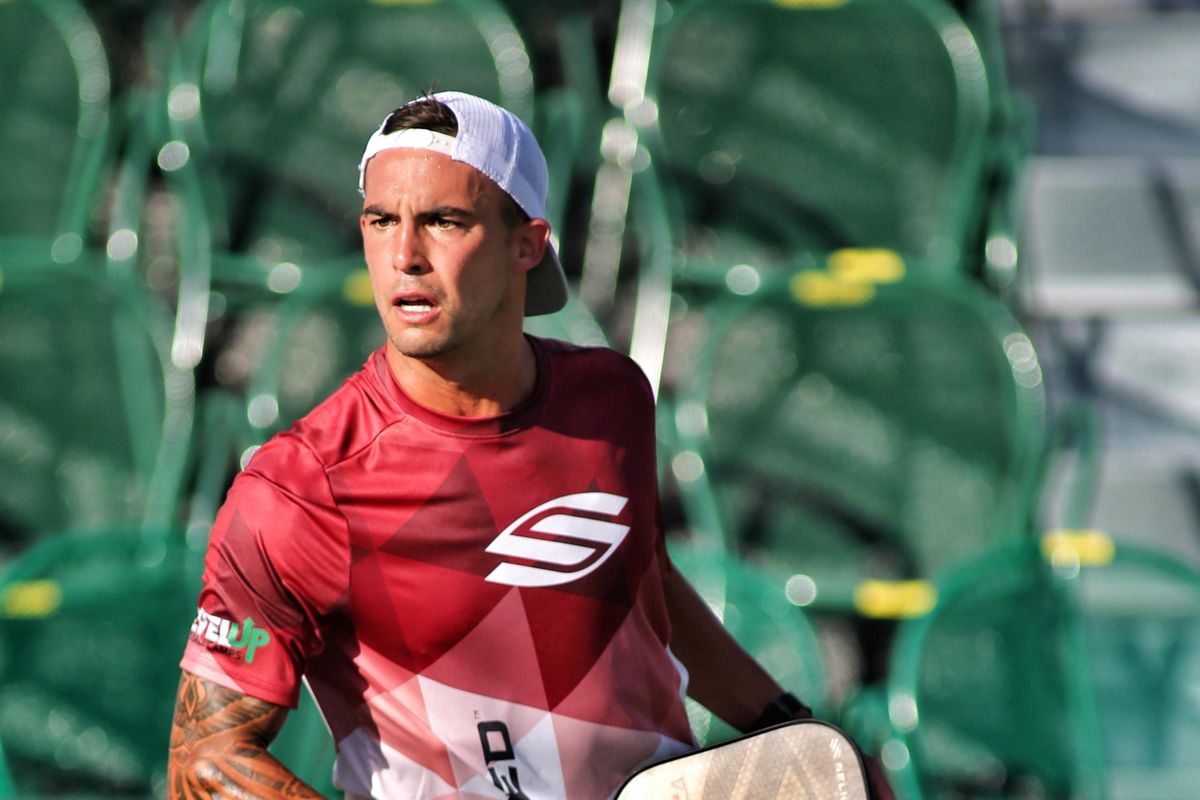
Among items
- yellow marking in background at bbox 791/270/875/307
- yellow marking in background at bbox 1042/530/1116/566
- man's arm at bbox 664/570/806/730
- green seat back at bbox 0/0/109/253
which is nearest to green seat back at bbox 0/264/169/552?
green seat back at bbox 0/0/109/253

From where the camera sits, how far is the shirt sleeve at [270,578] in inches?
56.1

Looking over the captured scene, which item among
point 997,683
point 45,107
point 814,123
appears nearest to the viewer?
point 997,683

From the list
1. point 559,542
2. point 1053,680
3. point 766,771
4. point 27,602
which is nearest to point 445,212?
point 559,542

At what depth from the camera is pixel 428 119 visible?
1487mm

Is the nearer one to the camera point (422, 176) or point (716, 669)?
point (422, 176)

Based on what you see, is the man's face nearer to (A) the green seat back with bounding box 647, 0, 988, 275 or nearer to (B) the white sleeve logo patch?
(B) the white sleeve logo patch

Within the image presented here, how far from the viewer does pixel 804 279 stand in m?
3.54

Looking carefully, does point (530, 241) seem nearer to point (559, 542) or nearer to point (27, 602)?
point (559, 542)

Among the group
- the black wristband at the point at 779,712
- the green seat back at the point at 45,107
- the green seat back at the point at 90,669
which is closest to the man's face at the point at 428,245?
the black wristband at the point at 779,712

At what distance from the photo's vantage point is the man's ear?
61.1 inches

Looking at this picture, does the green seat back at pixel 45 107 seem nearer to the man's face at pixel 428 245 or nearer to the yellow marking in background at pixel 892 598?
the yellow marking in background at pixel 892 598

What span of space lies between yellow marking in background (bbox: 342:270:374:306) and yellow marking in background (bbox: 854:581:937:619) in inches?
51.6

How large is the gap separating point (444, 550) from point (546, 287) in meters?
0.33

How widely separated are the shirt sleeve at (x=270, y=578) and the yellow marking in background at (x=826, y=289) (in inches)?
87.2
